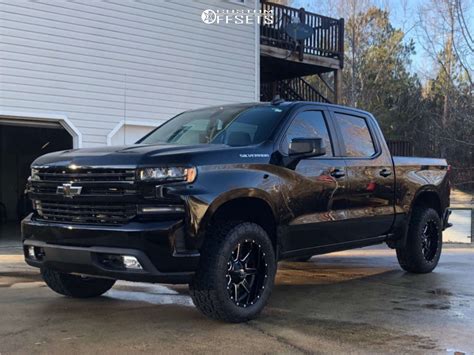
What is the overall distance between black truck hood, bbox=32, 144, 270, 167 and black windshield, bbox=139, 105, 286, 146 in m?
0.30

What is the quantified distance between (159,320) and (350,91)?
32924 mm

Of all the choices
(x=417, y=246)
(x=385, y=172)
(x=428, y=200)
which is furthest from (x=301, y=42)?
(x=385, y=172)

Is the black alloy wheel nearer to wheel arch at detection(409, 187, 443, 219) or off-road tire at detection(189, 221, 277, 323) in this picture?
off-road tire at detection(189, 221, 277, 323)

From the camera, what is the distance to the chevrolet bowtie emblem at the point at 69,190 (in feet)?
15.5

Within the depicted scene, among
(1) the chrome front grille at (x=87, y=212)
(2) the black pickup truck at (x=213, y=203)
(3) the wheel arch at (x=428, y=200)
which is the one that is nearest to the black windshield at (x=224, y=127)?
(2) the black pickup truck at (x=213, y=203)

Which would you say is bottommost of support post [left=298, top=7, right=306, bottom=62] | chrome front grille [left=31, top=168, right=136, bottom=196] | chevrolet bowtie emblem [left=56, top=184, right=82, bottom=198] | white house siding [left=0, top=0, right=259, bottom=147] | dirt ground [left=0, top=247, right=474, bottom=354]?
dirt ground [left=0, top=247, right=474, bottom=354]

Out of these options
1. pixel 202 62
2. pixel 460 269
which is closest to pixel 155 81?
pixel 202 62

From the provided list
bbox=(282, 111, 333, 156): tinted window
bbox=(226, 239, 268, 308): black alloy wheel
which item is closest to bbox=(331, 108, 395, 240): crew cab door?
bbox=(282, 111, 333, 156): tinted window

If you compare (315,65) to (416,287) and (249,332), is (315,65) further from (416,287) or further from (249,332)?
(249,332)

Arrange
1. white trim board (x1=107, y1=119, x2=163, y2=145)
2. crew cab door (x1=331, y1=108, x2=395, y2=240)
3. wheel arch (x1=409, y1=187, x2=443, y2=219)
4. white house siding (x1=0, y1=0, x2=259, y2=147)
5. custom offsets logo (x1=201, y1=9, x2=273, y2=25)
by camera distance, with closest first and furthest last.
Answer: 1. crew cab door (x1=331, y1=108, x2=395, y2=240)
2. wheel arch (x1=409, y1=187, x2=443, y2=219)
3. white house siding (x1=0, y1=0, x2=259, y2=147)
4. white trim board (x1=107, y1=119, x2=163, y2=145)
5. custom offsets logo (x1=201, y1=9, x2=273, y2=25)

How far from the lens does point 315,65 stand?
1712cm

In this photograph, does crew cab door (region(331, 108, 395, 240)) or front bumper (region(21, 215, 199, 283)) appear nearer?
front bumper (region(21, 215, 199, 283))

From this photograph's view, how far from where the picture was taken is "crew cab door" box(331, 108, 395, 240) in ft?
20.3

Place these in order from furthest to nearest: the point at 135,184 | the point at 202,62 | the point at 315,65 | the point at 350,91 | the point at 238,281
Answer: the point at 350,91 < the point at 315,65 < the point at 202,62 < the point at 238,281 < the point at 135,184
